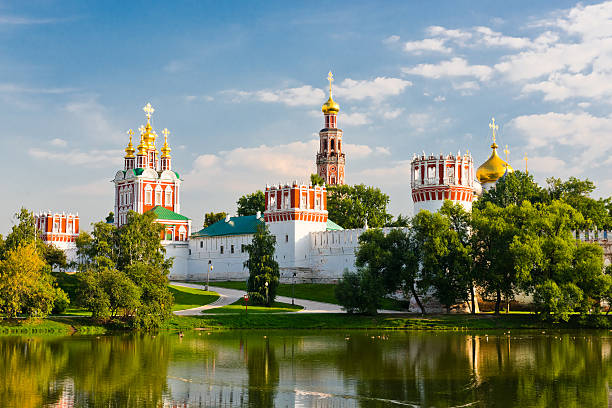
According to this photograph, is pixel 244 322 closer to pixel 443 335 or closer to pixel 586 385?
pixel 443 335

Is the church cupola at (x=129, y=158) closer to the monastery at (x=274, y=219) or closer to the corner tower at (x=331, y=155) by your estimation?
the monastery at (x=274, y=219)

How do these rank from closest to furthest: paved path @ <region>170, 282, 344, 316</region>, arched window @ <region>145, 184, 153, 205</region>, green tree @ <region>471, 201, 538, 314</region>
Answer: green tree @ <region>471, 201, 538, 314</region>, paved path @ <region>170, 282, 344, 316</region>, arched window @ <region>145, 184, 153, 205</region>

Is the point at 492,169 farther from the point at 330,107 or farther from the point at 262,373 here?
the point at 262,373

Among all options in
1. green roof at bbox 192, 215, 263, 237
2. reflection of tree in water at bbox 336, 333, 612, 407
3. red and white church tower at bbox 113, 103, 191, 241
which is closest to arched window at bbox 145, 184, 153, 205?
red and white church tower at bbox 113, 103, 191, 241

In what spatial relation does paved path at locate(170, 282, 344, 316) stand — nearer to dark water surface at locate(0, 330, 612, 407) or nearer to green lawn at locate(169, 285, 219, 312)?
green lawn at locate(169, 285, 219, 312)

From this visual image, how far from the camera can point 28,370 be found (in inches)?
1085

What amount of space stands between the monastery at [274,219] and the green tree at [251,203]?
7936 mm

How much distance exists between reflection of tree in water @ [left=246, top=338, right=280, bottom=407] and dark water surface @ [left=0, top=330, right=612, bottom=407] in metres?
0.04

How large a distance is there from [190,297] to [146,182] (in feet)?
117

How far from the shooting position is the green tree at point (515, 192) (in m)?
64.1

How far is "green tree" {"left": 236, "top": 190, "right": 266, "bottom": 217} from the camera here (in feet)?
314

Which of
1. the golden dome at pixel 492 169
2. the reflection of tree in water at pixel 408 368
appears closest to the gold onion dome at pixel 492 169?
the golden dome at pixel 492 169

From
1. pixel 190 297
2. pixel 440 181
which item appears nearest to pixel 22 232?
pixel 190 297

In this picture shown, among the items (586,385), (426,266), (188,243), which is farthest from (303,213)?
(586,385)
